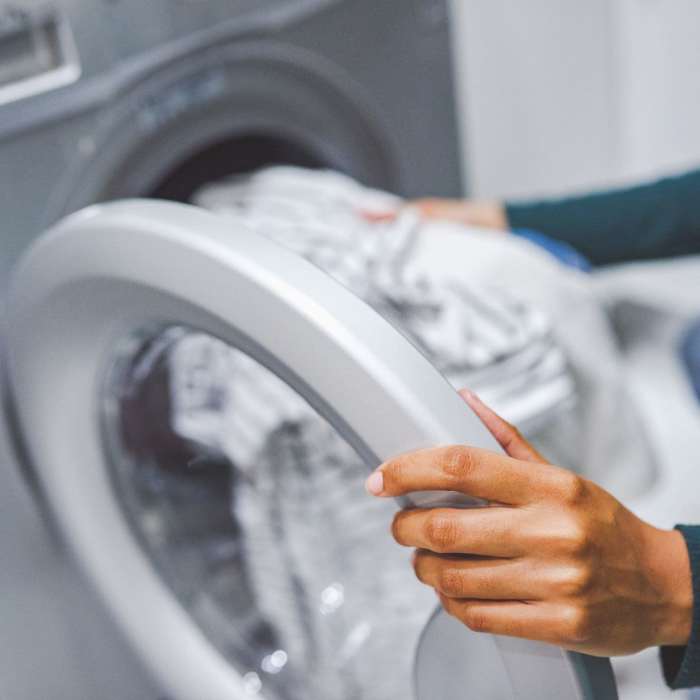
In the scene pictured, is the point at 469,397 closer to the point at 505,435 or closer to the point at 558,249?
the point at 505,435

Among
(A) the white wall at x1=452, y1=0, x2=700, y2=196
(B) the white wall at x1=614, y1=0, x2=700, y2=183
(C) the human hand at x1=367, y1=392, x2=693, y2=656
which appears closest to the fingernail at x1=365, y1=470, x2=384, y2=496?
(C) the human hand at x1=367, y1=392, x2=693, y2=656

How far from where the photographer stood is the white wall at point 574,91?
0.98 meters

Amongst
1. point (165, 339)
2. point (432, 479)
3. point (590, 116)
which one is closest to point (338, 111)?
point (165, 339)

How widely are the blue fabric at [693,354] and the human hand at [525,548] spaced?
1.61 feet

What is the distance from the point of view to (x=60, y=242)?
0.52m

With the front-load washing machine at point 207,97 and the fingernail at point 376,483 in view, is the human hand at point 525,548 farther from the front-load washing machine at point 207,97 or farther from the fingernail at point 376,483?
the front-load washing machine at point 207,97

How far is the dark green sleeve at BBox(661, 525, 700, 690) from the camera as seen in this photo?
43 cm

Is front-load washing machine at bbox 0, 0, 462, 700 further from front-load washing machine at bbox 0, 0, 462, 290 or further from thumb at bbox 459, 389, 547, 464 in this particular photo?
thumb at bbox 459, 389, 547, 464

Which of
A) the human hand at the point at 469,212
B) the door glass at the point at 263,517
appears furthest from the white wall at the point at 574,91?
the door glass at the point at 263,517

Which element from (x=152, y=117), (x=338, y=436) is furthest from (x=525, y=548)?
(x=152, y=117)

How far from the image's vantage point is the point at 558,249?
0.89m

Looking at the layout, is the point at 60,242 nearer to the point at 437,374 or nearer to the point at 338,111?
the point at 437,374

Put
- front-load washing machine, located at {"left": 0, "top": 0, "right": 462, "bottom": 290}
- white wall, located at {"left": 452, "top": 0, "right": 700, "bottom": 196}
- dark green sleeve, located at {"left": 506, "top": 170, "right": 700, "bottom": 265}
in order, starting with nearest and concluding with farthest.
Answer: front-load washing machine, located at {"left": 0, "top": 0, "right": 462, "bottom": 290}, dark green sleeve, located at {"left": 506, "top": 170, "right": 700, "bottom": 265}, white wall, located at {"left": 452, "top": 0, "right": 700, "bottom": 196}

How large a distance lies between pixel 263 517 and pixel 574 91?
2.10ft
